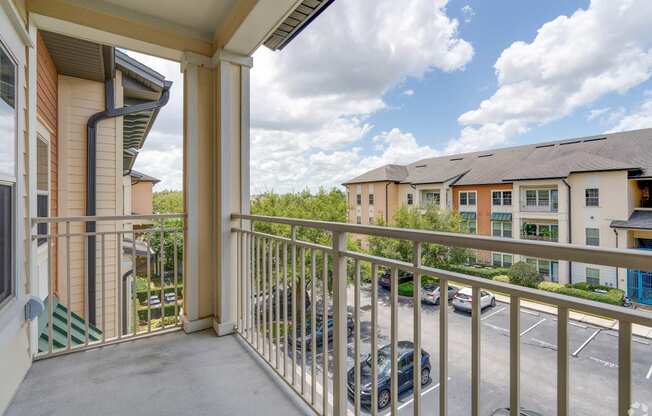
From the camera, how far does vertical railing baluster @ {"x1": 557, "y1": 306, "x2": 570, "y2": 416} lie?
0.72 meters

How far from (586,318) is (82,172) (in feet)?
15.9

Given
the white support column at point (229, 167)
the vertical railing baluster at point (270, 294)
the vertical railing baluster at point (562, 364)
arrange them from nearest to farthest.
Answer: the vertical railing baluster at point (562, 364) < the vertical railing baluster at point (270, 294) < the white support column at point (229, 167)

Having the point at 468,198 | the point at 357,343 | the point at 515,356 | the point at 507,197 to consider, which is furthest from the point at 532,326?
the point at 468,198

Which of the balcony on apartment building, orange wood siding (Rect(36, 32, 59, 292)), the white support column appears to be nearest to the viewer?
the balcony on apartment building

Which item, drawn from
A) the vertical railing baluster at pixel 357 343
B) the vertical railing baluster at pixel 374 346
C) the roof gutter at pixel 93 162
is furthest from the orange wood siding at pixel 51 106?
the vertical railing baluster at pixel 374 346

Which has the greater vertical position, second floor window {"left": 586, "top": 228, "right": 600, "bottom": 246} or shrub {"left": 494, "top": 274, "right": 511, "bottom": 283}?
second floor window {"left": 586, "top": 228, "right": 600, "bottom": 246}

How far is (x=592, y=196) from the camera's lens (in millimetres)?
1666

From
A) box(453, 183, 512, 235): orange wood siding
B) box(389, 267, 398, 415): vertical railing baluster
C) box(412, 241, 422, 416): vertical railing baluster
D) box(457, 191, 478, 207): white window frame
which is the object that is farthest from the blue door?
box(457, 191, 478, 207): white window frame

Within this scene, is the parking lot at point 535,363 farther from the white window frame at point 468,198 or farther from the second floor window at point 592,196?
the white window frame at point 468,198

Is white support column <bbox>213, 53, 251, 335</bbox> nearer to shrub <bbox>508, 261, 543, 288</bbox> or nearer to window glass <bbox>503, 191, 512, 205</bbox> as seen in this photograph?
window glass <bbox>503, 191, 512, 205</bbox>

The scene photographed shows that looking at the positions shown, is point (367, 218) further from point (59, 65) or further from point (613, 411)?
point (59, 65)

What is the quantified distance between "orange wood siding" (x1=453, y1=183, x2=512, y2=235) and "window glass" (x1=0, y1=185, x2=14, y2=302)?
8.34 ft

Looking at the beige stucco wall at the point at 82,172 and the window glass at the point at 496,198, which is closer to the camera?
the window glass at the point at 496,198

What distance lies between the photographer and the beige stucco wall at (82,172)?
151 inches
